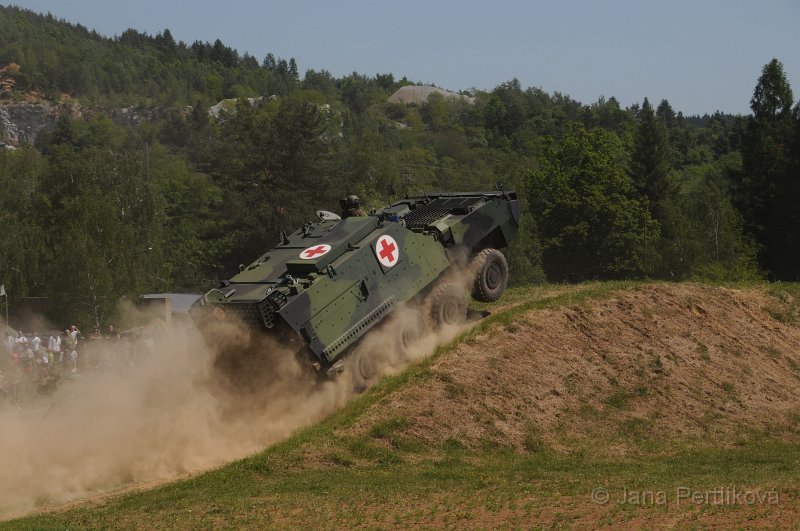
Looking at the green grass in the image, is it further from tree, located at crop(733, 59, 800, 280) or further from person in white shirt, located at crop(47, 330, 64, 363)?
tree, located at crop(733, 59, 800, 280)

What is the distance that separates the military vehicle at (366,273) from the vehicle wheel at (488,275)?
0.02 metres

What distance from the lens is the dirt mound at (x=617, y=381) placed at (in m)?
20.4

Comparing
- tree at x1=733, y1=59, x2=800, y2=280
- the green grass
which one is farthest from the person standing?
tree at x1=733, y1=59, x2=800, y2=280

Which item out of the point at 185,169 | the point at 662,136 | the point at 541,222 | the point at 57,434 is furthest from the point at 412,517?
the point at 185,169

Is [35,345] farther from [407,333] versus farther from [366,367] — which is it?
[407,333]

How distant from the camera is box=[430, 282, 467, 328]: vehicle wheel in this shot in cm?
2305

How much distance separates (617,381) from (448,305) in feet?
12.5

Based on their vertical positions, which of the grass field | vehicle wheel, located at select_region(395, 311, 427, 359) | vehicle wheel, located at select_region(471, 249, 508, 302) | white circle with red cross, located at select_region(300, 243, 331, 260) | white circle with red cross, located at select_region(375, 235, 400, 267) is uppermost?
white circle with red cross, located at select_region(300, 243, 331, 260)

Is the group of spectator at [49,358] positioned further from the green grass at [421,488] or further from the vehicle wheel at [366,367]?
the green grass at [421,488]

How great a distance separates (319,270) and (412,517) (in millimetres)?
7031

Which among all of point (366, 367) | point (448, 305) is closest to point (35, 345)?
point (366, 367)

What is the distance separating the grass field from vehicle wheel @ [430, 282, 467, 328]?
61 cm

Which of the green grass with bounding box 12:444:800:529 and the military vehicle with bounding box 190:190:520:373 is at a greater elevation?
the military vehicle with bounding box 190:190:520:373

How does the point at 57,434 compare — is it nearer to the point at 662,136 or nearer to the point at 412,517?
the point at 412,517
